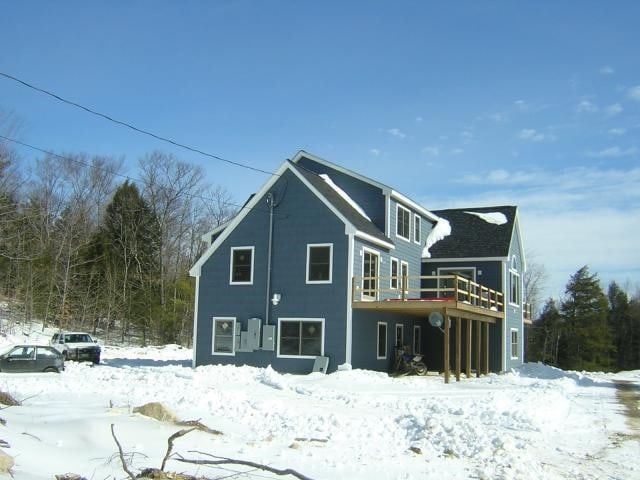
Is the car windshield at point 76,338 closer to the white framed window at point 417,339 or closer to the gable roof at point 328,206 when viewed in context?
the gable roof at point 328,206

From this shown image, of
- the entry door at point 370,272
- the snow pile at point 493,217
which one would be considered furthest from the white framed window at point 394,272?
the snow pile at point 493,217

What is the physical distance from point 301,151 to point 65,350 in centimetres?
1398

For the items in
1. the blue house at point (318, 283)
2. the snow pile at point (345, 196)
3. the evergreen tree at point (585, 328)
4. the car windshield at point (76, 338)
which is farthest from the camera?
the evergreen tree at point (585, 328)

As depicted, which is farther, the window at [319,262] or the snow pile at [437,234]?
the snow pile at [437,234]

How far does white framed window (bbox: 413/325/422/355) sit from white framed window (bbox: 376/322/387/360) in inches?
167

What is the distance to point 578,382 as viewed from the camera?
1091 inches

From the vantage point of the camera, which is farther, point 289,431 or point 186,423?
point 289,431

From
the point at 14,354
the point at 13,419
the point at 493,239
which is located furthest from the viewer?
the point at 493,239

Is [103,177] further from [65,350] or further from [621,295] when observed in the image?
[621,295]

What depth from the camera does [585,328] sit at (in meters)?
62.6

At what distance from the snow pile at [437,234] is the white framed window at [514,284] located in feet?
12.3

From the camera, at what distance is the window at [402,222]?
3000cm

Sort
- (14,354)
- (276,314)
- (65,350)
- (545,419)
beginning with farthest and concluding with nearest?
(65,350) → (276,314) → (14,354) → (545,419)

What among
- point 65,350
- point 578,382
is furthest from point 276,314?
point 578,382
